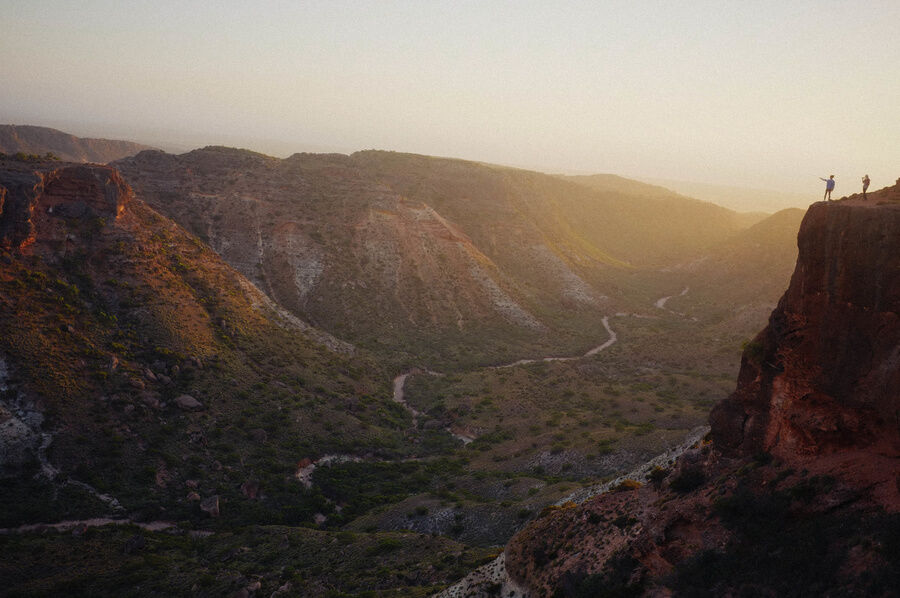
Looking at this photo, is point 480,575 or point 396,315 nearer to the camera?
point 480,575

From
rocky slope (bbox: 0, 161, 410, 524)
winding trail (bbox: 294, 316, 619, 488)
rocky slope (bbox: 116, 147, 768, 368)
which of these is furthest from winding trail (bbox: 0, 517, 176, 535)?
rocky slope (bbox: 116, 147, 768, 368)

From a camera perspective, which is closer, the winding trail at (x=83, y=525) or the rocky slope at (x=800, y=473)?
the rocky slope at (x=800, y=473)

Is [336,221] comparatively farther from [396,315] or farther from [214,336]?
[214,336]

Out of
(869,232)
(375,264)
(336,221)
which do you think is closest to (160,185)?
(336,221)

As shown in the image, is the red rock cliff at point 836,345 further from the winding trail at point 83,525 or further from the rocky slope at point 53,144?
the rocky slope at point 53,144

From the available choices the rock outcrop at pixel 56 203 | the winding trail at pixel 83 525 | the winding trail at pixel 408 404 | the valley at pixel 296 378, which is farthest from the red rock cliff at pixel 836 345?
the rock outcrop at pixel 56 203

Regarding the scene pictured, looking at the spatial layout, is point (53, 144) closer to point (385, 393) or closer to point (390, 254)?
point (390, 254)

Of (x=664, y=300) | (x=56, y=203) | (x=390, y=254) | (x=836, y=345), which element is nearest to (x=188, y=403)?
(x=56, y=203)
